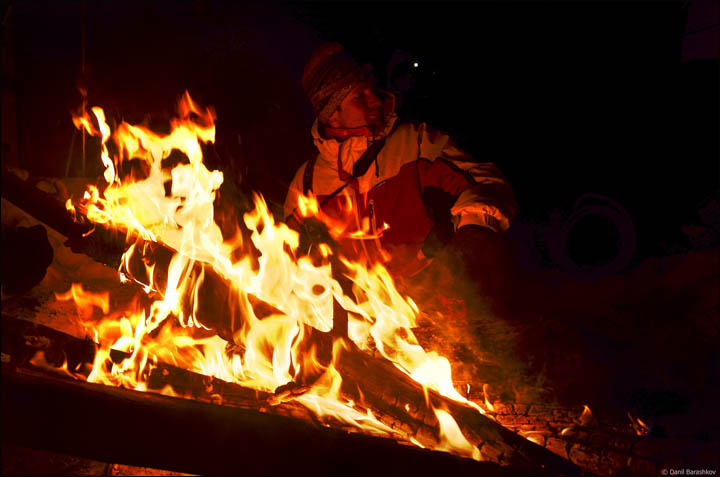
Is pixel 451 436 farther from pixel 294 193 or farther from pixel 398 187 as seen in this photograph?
pixel 294 193

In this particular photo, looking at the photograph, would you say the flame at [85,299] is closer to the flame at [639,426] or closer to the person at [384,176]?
the person at [384,176]

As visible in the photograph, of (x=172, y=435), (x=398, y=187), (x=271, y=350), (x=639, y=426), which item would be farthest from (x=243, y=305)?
(x=639, y=426)

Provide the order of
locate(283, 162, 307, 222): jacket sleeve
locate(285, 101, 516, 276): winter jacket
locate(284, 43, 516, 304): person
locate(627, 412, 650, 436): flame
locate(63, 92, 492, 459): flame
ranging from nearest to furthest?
locate(627, 412, 650, 436): flame → locate(63, 92, 492, 459): flame → locate(284, 43, 516, 304): person → locate(285, 101, 516, 276): winter jacket → locate(283, 162, 307, 222): jacket sleeve

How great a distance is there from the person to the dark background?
124 cm

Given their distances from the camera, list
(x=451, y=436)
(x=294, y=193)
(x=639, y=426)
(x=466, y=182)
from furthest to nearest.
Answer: (x=294, y=193)
(x=466, y=182)
(x=639, y=426)
(x=451, y=436)

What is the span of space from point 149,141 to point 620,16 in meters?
5.38

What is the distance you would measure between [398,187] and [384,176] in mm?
178

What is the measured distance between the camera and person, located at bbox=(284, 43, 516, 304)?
4121 millimetres

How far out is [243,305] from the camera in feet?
9.72

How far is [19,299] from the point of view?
14.4 feet

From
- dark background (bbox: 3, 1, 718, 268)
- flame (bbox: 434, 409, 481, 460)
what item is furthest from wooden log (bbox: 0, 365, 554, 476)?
dark background (bbox: 3, 1, 718, 268)

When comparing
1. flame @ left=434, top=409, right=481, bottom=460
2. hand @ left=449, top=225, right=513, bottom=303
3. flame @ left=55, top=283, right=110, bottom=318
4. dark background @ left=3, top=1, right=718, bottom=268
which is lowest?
flame @ left=434, top=409, right=481, bottom=460

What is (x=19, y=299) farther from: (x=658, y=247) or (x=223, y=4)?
(x=658, y=247)

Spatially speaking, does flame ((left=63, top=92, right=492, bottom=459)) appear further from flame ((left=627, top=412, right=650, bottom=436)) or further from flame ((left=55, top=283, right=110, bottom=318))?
flame ((left=627, top=412, right=650, bottom=436))
